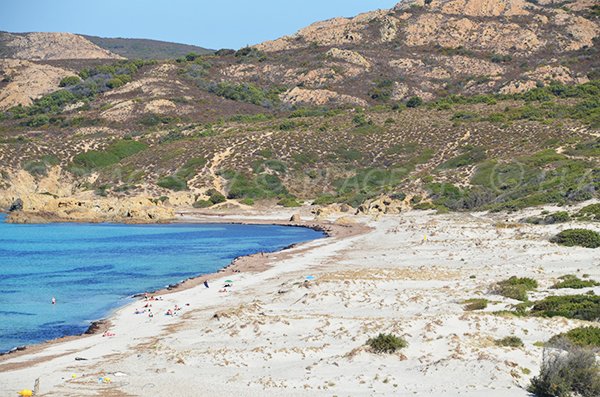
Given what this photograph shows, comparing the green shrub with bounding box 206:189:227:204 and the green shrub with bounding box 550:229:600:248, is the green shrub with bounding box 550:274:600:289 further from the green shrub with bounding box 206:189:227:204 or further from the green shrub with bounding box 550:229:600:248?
the green shrub with bounding box 206:189:227:204

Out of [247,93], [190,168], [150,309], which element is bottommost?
[150,309]

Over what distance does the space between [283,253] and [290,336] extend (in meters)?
24.9

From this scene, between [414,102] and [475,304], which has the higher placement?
[414,102]

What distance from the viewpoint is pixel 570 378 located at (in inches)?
580

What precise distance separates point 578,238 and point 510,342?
2066cm

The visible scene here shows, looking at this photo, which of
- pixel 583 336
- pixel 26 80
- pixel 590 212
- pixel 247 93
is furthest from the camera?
pixel 26 80

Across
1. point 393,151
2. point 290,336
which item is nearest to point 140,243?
point 290,336

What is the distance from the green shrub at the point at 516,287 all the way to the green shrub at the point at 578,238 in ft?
31.3

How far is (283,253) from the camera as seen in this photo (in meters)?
46.0

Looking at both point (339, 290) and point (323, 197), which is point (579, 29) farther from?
point (339, 290)

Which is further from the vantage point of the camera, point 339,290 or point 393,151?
point 393,151

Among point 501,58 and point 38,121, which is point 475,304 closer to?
point 38,121

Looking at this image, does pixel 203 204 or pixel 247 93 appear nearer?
pixel 203 204

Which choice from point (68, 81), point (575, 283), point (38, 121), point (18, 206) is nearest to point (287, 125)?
point (18, 206)
